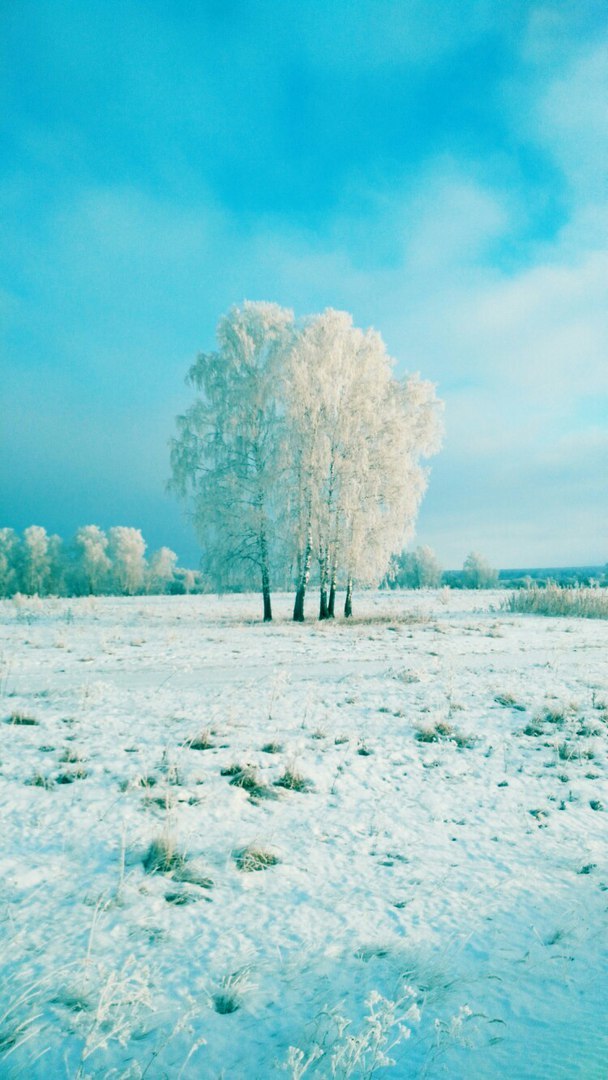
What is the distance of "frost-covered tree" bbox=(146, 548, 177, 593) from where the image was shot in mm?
74688

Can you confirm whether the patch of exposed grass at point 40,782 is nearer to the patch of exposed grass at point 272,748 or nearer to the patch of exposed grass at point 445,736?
the patch of exposed grass at point 272,748

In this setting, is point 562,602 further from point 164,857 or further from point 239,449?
point 164,857

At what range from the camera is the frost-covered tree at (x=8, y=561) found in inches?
2496

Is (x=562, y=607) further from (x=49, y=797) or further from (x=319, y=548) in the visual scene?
(x=49, y=797)

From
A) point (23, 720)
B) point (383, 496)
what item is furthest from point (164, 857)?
point (383, 496)

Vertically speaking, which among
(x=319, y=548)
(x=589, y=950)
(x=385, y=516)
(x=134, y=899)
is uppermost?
(x=385, y=516)

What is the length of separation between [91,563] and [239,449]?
5599 cm

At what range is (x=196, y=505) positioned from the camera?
19.8m

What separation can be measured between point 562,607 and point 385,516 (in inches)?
366

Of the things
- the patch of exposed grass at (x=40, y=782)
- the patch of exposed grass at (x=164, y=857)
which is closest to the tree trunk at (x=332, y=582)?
the patch of exposed grass at (x=40, y=782)

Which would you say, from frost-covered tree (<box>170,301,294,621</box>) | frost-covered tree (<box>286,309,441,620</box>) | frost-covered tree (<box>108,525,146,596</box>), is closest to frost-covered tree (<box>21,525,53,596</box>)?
frost-covered tree (<box>108,525,146,596</box>)

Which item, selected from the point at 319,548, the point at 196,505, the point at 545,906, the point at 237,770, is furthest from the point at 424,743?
the point at 196,505

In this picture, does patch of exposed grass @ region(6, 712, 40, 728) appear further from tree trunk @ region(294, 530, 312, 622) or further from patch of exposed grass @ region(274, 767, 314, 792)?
tree trunk @ region(294, 530, 312, 622)

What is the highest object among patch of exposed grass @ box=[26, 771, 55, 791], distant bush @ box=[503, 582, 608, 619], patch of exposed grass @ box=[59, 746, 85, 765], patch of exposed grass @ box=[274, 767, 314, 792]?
distant bush @ box=[503, 582, 608, 619]
